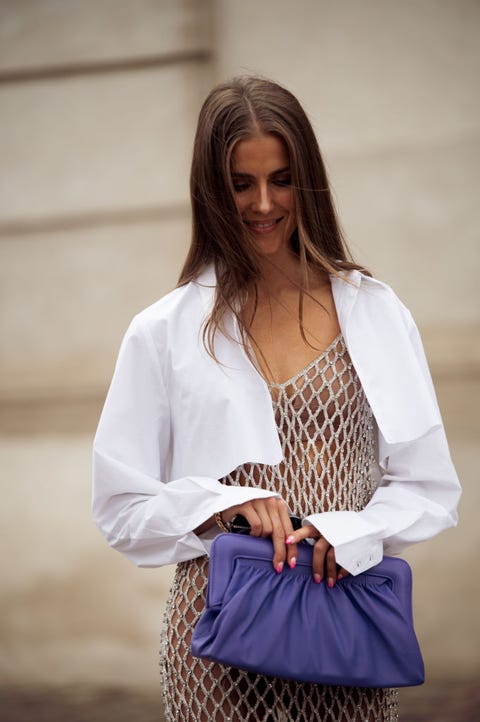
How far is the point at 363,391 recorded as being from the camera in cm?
213

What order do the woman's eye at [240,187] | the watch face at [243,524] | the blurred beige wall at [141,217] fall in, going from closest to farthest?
the watch face at [243,524]
the woman's eye at [240,187]
the blurred beige wall at [141,217]

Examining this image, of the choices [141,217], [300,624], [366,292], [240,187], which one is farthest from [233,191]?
[141,217]

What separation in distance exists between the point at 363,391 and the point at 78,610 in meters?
3.11

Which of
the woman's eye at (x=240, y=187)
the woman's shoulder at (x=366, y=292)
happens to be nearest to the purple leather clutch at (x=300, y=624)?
the woman's shoulder at (x=366, y=292)

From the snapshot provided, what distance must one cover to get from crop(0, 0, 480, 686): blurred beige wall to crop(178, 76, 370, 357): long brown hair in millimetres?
2386

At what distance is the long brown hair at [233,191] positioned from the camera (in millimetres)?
2051

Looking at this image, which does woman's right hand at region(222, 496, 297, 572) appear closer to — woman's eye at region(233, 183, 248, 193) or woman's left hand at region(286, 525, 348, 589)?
woman's left hand at region(286, 525, 348, 589)

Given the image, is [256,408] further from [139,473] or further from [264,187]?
[264,187]

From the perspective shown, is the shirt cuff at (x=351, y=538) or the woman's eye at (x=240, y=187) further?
the woman's eye at (x=240, y=187)

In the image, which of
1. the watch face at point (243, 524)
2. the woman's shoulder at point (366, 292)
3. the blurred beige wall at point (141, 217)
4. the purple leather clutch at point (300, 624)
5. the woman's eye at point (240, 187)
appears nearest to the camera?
the purple leather clutch at point (300, 624)

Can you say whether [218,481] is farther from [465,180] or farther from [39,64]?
[39,64]

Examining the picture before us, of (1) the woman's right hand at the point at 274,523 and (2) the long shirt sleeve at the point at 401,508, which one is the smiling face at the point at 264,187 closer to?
(2) the long shirt sleeve at the point at 401,508

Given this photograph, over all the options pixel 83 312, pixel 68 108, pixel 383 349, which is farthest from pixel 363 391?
pixel 68 108

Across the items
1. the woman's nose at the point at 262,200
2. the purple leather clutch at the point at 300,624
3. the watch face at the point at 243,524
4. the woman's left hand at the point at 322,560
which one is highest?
the woman's nose at the point at 262,200
